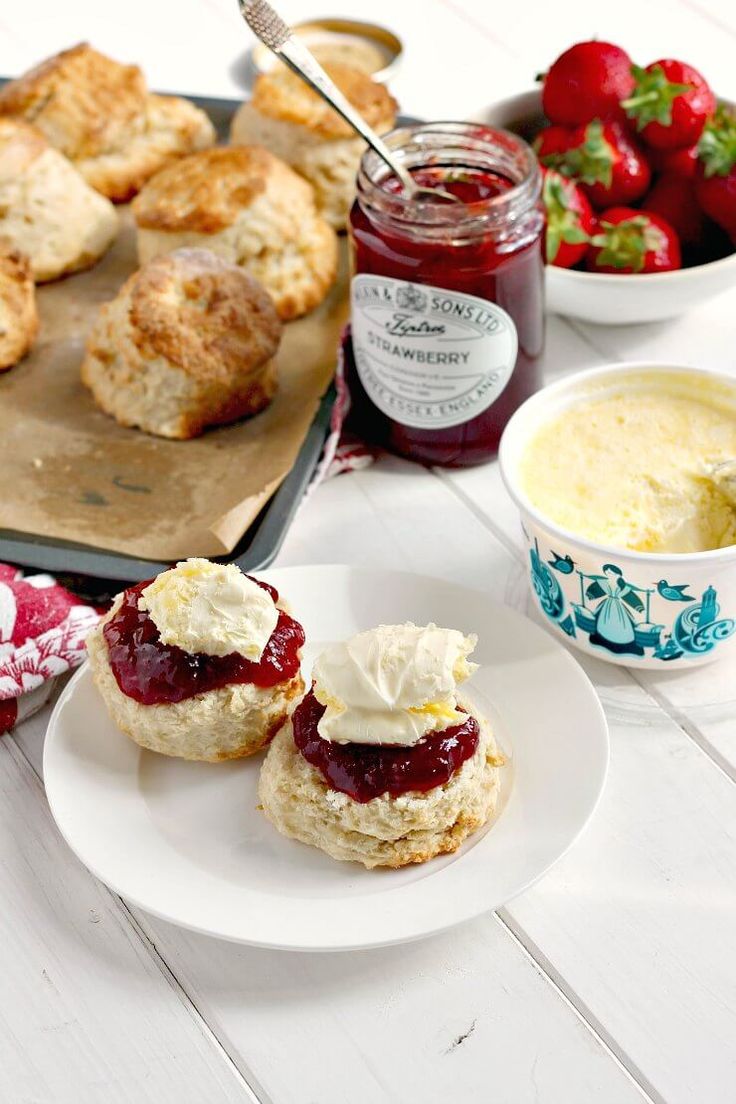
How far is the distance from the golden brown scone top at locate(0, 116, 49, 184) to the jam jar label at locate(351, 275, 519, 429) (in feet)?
2.71

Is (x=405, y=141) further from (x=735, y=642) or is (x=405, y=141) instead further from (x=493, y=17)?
(x=493, y=17)

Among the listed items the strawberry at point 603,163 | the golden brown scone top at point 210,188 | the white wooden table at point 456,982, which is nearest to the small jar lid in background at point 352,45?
the golden brown scone top at point 210,188

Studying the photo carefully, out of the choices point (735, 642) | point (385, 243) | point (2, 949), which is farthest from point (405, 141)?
point (2, 949)

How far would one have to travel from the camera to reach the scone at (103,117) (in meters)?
2.88

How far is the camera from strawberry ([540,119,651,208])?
8.24 feet

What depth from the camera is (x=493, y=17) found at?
12.3 ft

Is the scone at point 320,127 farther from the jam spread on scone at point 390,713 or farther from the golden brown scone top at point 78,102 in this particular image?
the jam spread on scone at point 390,713

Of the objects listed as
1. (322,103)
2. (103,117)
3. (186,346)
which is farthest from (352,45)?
(186,346)

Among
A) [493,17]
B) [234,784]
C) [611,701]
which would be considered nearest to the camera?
[234,784]

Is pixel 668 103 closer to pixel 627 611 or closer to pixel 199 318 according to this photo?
pixel 199 318

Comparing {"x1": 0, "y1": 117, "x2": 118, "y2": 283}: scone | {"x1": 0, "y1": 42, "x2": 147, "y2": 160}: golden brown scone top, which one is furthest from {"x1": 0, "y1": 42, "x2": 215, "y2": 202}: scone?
{"x1": 0, "y1": 117, "x2": 118, "y2": 283}: scone

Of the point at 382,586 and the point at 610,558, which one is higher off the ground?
the point at 610,558

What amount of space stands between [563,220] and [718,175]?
0.33m

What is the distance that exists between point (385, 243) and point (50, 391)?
756mm
